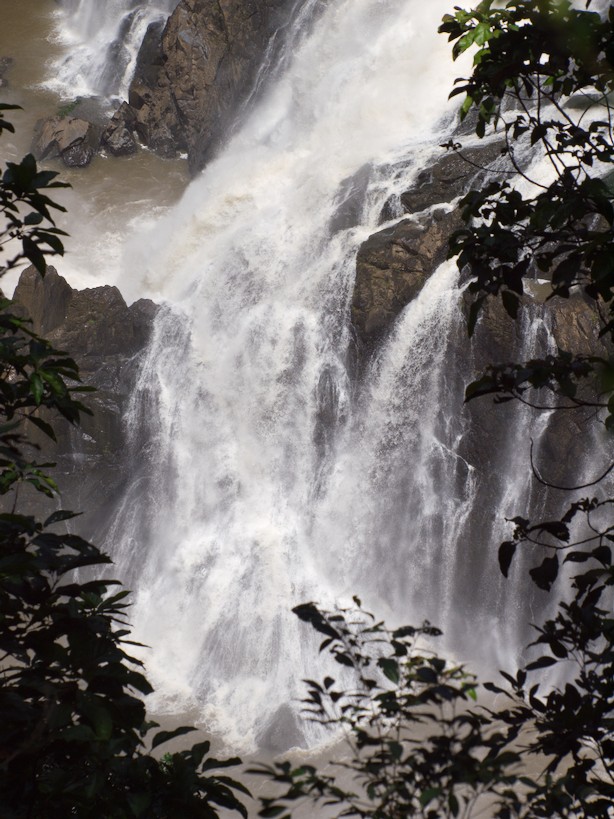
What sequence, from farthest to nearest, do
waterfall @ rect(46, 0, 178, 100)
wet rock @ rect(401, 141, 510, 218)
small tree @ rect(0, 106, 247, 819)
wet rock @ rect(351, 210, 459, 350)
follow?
waterfall @ rect(46, 0, 178, 100) → wet rock @ rect(401, 141, 510, 218) → wet rock @ rect(351, 210, 459, 350) → small tree @ rect(0, 106, 247, 819)

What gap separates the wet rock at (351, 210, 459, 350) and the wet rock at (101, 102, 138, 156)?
11774 millimetres

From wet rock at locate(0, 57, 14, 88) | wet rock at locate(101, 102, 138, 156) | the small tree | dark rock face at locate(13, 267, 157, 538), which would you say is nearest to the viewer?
the small tree

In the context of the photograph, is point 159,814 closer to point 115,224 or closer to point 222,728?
point 222,728

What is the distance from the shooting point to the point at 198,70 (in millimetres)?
23062

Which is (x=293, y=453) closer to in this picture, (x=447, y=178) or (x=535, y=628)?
(x=447, y=178)

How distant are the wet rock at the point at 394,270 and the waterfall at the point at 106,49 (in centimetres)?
1457

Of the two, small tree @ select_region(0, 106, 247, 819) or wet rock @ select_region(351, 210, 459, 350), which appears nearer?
small tree @ select_region(0, 106, 247, 819)

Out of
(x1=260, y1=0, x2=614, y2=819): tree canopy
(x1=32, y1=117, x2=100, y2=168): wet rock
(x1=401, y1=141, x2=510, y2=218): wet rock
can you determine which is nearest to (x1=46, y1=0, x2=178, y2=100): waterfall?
(x1=32, y1=117, x2=100, y2=168): wet rock

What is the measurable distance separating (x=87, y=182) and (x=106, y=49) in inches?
232

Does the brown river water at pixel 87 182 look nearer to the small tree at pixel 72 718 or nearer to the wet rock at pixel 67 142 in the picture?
the wet rock at pixel 67 142

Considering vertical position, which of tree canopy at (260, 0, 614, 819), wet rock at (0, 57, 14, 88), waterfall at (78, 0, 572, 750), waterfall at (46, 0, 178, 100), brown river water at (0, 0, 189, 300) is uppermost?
waterfall at (46, 0, 178, 100)

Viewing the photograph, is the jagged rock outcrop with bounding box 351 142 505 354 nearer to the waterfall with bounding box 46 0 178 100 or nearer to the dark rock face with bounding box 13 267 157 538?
the dark rock face with bounding box 13 267 157 538

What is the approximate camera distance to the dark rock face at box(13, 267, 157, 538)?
14.6 m

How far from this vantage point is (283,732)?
10.8 m
